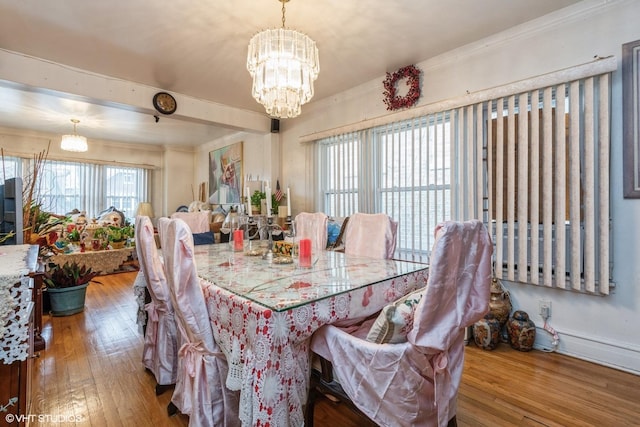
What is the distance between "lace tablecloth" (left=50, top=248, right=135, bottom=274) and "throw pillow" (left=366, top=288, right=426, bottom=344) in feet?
16.0

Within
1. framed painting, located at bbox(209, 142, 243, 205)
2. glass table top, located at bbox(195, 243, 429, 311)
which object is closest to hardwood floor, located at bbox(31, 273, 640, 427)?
glass table top, located at bbox(195, 243, 429, 311)

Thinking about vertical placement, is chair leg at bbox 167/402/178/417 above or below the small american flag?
below

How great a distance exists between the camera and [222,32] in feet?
8.21

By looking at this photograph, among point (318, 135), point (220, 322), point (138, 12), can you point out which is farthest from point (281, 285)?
point (318, 135)

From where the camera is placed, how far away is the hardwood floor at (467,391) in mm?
1547

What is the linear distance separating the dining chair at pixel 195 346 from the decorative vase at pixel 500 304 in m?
2.06

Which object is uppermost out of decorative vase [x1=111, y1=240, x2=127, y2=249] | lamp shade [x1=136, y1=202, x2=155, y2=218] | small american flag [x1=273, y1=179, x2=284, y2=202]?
small american flag [x1=273, y1=179, x2=284, y2=202]

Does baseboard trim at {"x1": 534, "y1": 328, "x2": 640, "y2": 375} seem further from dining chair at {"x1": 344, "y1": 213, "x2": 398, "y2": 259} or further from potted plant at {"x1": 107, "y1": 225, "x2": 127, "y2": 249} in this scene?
potted plant at {"x1": 107, "y1": 225, "x2": 127, "y2": 249}

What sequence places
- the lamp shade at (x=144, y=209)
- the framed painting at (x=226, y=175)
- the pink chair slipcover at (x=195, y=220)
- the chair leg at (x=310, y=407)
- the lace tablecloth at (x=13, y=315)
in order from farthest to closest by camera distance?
the lamp shade at (x=144, y=209) → the framed painting at (x=226, y=175) → the pink chair slipcover at (x=195, y=220) → the chair leg at (x=310, y=407) → the lace tablecloth at (x=13, y=315)

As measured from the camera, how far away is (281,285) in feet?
4.25

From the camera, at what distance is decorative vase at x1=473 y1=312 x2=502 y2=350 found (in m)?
2.32

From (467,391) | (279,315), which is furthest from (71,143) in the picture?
(467,391)

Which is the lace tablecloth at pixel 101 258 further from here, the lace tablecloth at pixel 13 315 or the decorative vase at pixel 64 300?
the lace tablecloth at pixel 13 315

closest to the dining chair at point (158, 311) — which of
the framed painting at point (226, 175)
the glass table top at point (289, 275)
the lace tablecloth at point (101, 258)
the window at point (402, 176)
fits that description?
the glass table top at point (289, 275)
